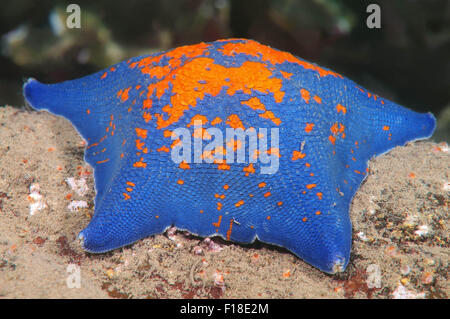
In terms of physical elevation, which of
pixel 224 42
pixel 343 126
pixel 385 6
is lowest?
pixel 343 126

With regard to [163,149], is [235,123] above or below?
above

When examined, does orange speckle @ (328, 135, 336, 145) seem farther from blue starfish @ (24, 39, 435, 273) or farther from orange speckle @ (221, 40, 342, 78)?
orange speckle @ (221, 40, 342, 78)

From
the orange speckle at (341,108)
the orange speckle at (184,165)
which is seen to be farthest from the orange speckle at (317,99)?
the orange speckle at (184,165)

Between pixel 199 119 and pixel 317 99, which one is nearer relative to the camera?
pixel 199 119

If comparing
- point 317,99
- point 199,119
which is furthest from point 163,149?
point 317,99

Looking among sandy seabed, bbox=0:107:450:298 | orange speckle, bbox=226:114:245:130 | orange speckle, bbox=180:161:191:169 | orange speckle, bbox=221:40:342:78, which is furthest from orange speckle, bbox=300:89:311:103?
orange speckle, bbox=180:161:191:169

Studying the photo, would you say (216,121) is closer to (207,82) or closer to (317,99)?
(207,82)

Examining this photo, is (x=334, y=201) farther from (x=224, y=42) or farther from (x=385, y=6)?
(x=385, y=6)
